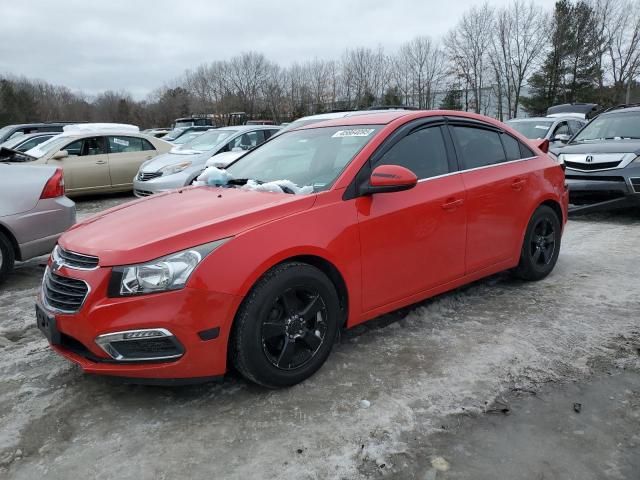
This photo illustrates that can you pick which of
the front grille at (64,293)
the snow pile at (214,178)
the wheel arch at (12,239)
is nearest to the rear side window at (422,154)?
the snow pile at (214,178)

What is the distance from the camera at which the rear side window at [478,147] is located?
13.2 ft

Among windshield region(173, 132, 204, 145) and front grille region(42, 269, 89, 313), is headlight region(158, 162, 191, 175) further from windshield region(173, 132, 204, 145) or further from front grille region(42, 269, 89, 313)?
front grille region(42, 269, 89, 313)

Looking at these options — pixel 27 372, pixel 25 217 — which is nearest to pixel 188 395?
pixel 27 372

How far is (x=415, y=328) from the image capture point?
3729 mm

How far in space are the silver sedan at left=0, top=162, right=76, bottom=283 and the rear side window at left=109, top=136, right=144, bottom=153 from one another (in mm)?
6452

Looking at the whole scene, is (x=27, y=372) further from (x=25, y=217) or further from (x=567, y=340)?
(x=567, y=340)

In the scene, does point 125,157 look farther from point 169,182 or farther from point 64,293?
point 64,293

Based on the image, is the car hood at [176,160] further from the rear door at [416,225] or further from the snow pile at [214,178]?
the rear door at [416,225]

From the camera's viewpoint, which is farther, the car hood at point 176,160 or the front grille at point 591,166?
the car hood at point 176,160

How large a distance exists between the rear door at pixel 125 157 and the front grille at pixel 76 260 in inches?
353

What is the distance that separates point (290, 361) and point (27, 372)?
174 cm

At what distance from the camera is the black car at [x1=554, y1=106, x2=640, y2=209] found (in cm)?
711

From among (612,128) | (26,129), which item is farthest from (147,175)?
(26,129)

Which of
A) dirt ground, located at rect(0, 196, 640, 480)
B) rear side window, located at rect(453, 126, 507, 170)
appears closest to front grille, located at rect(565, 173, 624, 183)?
rear side window, located at rect(453, 126, 507, 170)
